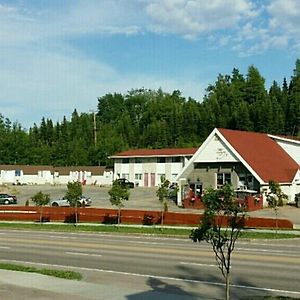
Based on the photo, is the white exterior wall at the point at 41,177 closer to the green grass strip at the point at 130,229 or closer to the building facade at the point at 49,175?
the building facade at the point at 49,175

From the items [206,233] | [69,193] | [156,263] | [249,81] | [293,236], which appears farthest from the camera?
[249,81]

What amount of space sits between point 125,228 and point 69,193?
Result: 21.3ft

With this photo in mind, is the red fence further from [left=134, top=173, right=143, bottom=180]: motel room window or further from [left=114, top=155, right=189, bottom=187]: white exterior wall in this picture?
[left=134, top=173, right=143, bottom=180]: motel room window

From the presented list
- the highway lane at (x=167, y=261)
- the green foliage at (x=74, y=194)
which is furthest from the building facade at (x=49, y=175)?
the highway lane at (x=167, y=261)

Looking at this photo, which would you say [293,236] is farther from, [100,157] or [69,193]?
[100,157]

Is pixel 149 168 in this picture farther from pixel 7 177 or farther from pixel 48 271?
pixel 48 271

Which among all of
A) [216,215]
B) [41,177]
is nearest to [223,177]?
[216,215]

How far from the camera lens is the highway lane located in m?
16.3

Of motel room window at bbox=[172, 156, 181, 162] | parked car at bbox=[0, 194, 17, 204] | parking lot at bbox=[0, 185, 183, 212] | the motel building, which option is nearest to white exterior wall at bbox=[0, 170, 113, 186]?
motel room window at bbox=[172, 156, 181, 162]

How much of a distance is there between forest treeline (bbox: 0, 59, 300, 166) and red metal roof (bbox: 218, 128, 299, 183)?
5266cm

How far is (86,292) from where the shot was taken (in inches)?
574

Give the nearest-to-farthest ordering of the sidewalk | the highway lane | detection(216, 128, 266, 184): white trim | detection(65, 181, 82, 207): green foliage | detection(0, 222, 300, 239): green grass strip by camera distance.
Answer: the sidewalk < the highway lane < detection(0, 222, 300, 239): green grass strip < detection(65, 181, 82, 207): green foliage < detection(216, 128, 266, 184): white trim

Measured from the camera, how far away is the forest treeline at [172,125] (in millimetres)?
115269

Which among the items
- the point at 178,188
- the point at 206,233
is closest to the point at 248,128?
the point at 178,188
